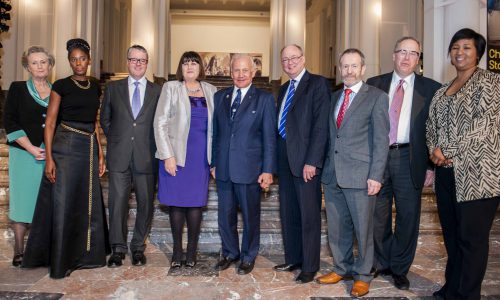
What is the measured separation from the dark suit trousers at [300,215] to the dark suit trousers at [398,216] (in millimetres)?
470

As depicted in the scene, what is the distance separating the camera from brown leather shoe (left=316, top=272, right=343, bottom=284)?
10.8ft

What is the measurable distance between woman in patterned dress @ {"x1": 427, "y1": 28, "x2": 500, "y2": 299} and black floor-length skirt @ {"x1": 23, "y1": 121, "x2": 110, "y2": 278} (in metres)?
2.63

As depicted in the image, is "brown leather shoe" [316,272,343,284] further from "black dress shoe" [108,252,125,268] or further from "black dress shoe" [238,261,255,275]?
"black dress shoe" [108,252,125,268]

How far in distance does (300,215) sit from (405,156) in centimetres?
93

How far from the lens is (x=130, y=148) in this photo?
3.66m

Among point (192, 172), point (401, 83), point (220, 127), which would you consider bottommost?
point (192, 172)

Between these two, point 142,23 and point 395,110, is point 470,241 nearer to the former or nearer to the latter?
point 395,110

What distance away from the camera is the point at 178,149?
353 centimetres

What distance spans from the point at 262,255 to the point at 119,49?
16.7 meters

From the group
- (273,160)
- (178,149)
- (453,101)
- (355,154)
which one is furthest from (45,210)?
(453,101)

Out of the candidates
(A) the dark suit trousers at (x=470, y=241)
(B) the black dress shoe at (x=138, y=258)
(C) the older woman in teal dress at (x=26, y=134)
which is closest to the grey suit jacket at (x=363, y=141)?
(A) the dark suit trousers at (x=470, y=241)

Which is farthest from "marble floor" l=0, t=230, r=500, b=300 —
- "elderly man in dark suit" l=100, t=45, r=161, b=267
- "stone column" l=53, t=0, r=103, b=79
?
"stone column" l=53, t=0, r=103, b=79

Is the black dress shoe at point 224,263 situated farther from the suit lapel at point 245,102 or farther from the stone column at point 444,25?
the stone column at point 444,25

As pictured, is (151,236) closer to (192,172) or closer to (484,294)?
(192,172)
